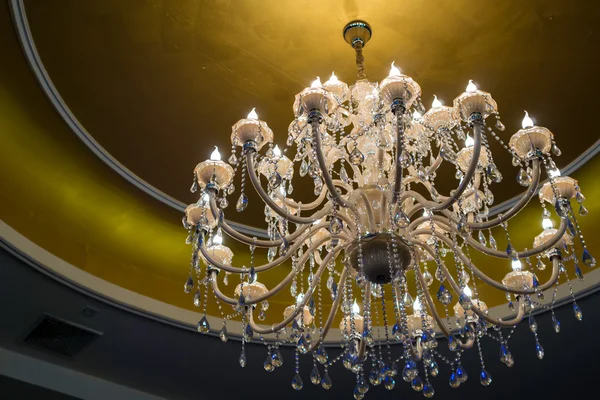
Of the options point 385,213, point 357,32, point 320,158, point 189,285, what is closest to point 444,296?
point 385,213

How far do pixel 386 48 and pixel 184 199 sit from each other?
1.90 meters

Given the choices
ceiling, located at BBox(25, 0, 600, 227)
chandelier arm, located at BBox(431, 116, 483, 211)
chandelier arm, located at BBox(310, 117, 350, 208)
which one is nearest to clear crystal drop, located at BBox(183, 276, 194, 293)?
chandelier arm, located at BBox(310, 117, 350, 208)

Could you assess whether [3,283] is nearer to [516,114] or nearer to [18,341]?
[18,341]

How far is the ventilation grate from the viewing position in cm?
436

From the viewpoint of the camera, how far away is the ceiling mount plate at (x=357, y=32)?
334cm

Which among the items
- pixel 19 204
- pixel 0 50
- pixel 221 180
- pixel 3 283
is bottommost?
pixel 221 180

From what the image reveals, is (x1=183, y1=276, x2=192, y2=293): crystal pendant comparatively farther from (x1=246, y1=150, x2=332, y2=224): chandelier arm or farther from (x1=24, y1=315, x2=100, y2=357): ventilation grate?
(x1=24, y1=315, x2=100, y2=357): ventilation grate

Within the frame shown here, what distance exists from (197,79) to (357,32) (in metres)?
0.99

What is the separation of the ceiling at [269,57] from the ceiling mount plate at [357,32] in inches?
1.2

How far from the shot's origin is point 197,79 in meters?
3.73

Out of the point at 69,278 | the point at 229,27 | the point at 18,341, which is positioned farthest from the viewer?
the point at 18,341

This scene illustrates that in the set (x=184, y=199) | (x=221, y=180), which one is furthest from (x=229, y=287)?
(x=221, y=180)

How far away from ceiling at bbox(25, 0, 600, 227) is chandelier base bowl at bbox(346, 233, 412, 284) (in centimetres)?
133

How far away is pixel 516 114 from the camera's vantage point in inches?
157
